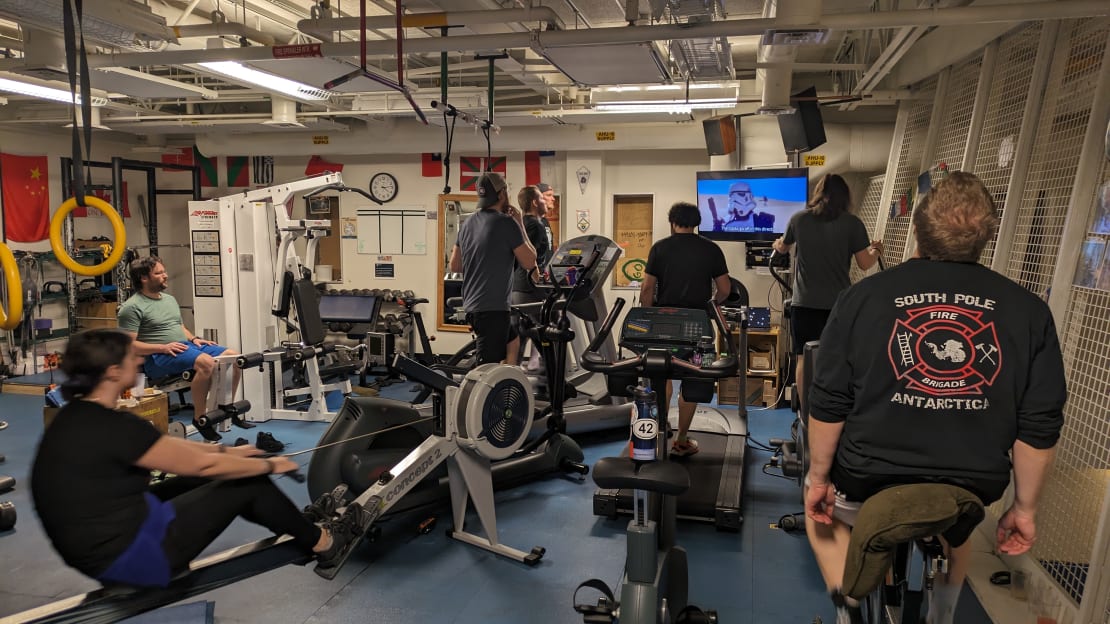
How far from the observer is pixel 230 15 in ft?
17.8

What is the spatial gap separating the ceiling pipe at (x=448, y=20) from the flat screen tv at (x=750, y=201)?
3285 mm

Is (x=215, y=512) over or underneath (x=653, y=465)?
underneath

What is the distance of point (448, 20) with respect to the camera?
400cm

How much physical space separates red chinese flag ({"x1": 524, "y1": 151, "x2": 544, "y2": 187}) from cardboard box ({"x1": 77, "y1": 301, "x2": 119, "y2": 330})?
17.1 feet

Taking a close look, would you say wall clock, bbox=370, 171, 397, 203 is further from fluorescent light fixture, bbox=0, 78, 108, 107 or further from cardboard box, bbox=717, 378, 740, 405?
→ cardboard box, bbox=717, 378, 740, 405

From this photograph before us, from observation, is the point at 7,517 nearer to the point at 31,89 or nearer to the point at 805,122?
the point at 31,89

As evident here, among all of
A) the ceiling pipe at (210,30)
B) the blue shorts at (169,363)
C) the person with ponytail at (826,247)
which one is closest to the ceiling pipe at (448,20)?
the ceiling pipe at (210,30)

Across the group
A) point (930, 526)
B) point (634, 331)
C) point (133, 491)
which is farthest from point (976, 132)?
point (133, 491)

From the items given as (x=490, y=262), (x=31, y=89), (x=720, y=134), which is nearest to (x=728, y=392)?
(x=720, y=134)

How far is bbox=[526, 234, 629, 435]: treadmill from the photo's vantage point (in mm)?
4906

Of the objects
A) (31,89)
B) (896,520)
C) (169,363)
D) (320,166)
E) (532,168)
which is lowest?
(169,363)

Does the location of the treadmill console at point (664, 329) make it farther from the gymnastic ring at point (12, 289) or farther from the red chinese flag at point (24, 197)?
the red chinese flag at point (24, 197)

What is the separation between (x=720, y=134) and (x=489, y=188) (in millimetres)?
3328

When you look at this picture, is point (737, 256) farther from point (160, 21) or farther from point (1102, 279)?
point (160, 21)
